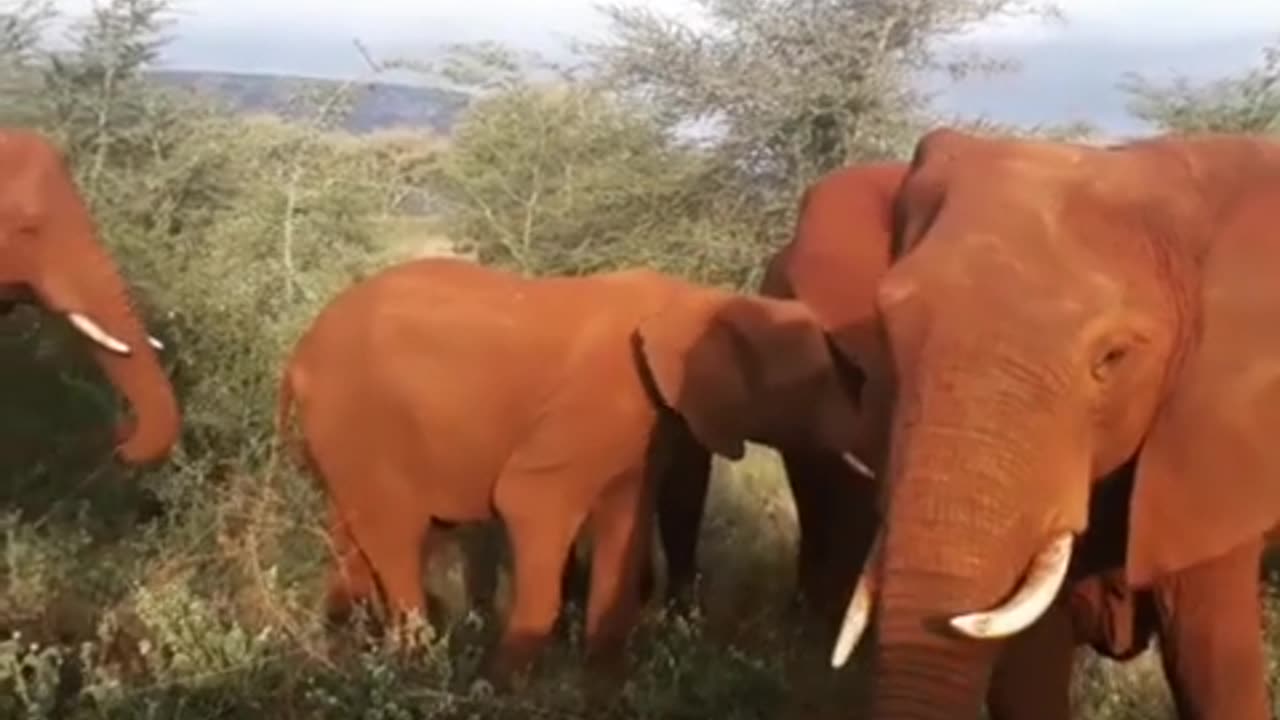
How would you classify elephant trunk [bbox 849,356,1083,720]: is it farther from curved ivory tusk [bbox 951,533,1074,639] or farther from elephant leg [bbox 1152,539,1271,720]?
elephant leg [bbox 1152,539,1271,720]

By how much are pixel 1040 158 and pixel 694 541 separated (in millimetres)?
3586

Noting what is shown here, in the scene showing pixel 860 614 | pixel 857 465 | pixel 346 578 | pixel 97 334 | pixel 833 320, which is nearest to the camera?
pixel 860 614

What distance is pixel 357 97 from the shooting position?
39.7 feet

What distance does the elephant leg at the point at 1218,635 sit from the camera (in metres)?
5.16

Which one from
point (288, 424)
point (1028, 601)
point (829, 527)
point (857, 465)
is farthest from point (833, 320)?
point (1028, 601)

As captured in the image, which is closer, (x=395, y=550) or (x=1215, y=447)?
(x=1215, y=447)

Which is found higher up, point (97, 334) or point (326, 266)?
point (97, 334)

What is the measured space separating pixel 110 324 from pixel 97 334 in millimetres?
62

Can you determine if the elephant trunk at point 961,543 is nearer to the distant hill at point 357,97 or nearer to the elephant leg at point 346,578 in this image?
the elephant leg at point 346,578

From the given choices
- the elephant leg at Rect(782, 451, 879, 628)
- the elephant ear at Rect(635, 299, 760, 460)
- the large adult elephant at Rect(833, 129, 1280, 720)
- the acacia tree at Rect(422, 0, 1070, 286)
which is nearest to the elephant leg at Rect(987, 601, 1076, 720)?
the large adult elephant at Rect(833, 129, 1280, 720)

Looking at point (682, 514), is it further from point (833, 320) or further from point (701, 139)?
point (701, 139)

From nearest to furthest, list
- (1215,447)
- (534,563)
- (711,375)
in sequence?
(1215,447) → (534,563) → (711,375)

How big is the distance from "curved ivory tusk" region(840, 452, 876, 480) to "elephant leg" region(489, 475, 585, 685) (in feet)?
3.48

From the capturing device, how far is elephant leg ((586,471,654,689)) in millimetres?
7383
